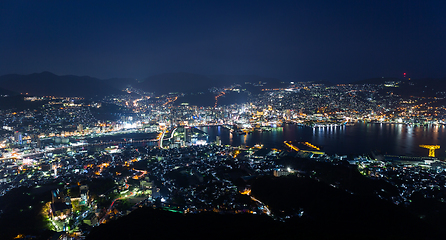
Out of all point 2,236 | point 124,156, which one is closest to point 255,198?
point 2,236

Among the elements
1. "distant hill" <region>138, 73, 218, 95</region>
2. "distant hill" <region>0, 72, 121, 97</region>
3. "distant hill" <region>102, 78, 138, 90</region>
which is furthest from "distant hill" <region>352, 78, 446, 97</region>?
"distant hill" <region>102, 78, 138, 90</region>

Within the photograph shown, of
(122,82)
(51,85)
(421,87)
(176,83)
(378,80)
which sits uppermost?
(122,82)

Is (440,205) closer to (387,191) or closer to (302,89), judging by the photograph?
(387,191)

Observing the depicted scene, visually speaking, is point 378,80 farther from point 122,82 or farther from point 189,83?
point 122,82

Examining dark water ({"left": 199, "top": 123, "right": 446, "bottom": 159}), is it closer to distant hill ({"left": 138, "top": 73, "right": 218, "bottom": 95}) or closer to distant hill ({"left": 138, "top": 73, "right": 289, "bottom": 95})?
distant hill ({"left": 138, "top": 73, "right": 289, "bottom": 95})

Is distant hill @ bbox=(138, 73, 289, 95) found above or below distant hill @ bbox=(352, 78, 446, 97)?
above

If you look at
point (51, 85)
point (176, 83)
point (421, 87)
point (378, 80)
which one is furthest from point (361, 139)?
point (176, 83)
